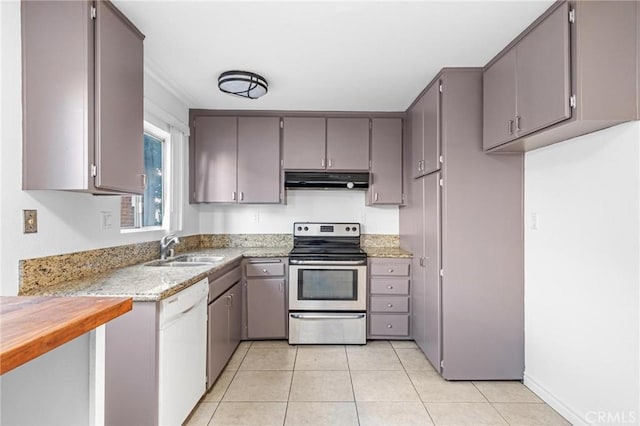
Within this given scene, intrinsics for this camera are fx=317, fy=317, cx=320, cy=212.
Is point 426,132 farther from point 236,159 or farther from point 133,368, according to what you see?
point 133,368

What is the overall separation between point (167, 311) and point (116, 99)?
3.69 ft

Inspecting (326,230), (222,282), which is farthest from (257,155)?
(222,282)

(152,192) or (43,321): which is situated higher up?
(152,192)

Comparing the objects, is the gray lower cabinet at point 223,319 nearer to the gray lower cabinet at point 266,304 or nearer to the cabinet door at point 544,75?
the gray lower cabinet at point 266,304

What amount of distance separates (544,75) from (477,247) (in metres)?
1.18

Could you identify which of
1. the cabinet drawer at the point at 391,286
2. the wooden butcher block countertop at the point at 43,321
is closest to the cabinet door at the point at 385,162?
the cabinet drawer at the point at 391,286

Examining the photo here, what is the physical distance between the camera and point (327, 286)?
3.07 metres

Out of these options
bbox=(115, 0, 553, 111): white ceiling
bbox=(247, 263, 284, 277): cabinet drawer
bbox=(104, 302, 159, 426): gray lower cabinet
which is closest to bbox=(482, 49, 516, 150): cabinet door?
bbox=(115, 0, 553, 111): white ceiling

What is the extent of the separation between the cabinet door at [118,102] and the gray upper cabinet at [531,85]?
225 centimetres

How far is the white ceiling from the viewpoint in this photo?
1662 millimetres

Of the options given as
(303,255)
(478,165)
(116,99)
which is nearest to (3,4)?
(116,99)

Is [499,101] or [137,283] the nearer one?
[137,283]

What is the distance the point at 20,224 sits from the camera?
4.75 feet

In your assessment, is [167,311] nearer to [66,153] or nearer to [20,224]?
[20,224]
